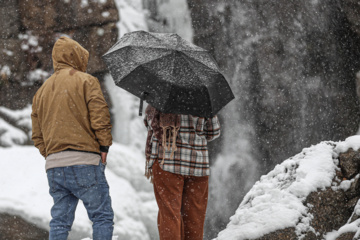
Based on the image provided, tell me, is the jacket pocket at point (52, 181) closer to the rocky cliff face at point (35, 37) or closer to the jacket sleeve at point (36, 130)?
the jacket sleeve at point (36, 130)

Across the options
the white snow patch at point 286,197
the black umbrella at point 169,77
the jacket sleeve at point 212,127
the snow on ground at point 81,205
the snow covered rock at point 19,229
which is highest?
the black umbrella at point 169,77

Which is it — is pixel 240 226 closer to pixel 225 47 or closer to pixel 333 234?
pixel 333 234

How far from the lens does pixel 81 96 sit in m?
2.83

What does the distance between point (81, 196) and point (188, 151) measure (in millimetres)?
747

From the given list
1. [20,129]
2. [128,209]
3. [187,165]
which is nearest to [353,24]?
[128,209]

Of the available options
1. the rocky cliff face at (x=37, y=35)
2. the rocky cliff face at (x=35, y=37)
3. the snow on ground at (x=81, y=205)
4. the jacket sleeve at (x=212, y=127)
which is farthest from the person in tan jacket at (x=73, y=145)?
the rocky cliff face at (x=37, y=35)

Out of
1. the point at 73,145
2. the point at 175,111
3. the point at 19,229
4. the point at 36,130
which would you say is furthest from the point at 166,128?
→ the point at 19,229

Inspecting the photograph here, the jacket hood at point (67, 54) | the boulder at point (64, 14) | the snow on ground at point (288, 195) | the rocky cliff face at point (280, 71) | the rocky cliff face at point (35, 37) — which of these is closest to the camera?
the jacket hood at point (67, 54)

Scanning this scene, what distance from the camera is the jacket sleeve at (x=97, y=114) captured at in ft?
Result: 9.20

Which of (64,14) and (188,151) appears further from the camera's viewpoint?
(64,14)

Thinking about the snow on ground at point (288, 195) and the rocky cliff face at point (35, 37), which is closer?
the snow on ground at point (288, 195)

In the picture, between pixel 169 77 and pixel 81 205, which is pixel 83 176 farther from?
pixel 81 205

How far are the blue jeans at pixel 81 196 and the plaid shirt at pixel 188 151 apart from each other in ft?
1.25

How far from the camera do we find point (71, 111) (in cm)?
281
